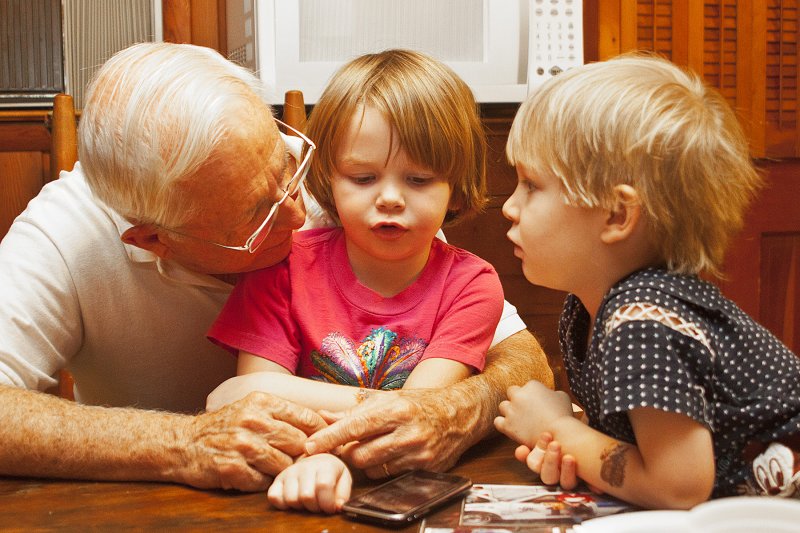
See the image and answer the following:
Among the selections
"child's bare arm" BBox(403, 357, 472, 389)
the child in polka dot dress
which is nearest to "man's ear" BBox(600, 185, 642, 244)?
the child in polka dot dress

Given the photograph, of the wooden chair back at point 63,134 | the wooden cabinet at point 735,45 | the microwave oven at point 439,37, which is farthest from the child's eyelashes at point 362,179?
the wooden cabinet at point 735,45

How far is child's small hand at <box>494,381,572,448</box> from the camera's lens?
1.02m

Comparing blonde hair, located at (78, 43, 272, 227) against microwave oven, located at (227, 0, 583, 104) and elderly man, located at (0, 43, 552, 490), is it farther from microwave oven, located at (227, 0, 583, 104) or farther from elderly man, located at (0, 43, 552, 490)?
microwave oven, located at (227, 0, 583, 104)

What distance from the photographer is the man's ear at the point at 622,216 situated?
3.01 feet

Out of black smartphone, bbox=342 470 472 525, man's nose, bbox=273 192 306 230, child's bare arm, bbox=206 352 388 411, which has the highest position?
man's nose, bbox=273 192 306 230

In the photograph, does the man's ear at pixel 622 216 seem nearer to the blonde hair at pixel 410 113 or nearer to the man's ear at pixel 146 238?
the blonde hair at pixel 410 113

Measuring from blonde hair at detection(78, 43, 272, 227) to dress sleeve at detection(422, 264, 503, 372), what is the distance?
0.41m

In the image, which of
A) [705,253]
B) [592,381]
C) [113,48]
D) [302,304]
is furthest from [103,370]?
[113,48]

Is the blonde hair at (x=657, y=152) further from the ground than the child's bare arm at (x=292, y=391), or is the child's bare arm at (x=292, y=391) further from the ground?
the blonde hair at (x=657, y=152)

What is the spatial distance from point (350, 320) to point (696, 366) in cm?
59

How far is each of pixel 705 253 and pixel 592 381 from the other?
0.20m

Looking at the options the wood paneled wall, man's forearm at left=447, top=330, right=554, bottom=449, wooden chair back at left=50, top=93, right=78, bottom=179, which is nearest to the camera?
man's forearm at left=447, top=330, right=554, bottom=449

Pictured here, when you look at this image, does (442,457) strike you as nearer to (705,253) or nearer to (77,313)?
(705,253)

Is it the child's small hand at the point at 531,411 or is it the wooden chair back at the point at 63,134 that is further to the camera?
the wooden chair back at the point at 63,134
